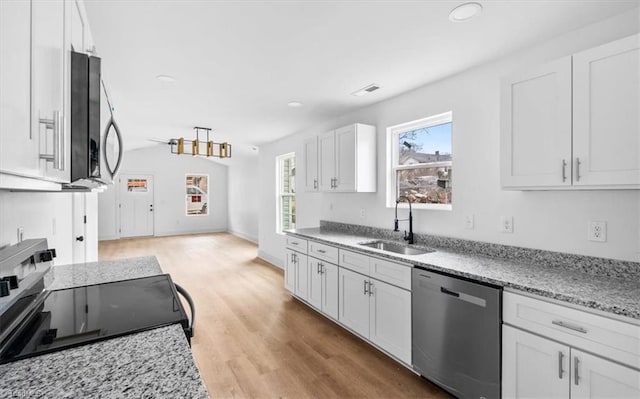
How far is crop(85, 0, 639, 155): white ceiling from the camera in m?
1.78

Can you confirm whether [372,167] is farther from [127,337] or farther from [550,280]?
[127,337]

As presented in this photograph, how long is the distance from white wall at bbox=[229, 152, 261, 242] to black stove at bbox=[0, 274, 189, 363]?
669cm

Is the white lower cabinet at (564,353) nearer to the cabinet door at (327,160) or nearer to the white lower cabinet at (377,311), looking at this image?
the white lower cabinet at (377,311)

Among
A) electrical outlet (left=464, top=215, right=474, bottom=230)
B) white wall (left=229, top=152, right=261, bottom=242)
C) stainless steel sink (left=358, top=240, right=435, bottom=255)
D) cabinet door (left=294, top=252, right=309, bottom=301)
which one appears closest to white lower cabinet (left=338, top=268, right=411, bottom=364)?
stainless steel sink (left=358, top=240, right=435, bottom=255)

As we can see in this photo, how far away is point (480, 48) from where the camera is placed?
2209 millimetres

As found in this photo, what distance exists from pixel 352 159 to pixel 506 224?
5.38 ft

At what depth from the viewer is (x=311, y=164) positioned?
13.7ft

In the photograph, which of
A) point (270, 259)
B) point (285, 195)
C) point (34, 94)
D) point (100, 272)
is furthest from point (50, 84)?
point (270, 259)

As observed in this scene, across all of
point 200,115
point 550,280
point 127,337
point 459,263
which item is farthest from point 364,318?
point 200,115

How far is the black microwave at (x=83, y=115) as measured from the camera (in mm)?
978

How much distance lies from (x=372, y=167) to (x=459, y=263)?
1622 millimetres

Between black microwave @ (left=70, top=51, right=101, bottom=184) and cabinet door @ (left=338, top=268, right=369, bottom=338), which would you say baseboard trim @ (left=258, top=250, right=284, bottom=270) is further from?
black microwave @ (left=70, top=51, right=101, bottom=184)

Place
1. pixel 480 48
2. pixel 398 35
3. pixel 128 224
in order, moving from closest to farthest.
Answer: pixel 398 35 < pixel 480 48 < pixel 128 224

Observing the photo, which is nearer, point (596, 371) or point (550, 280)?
point (596, 371)
